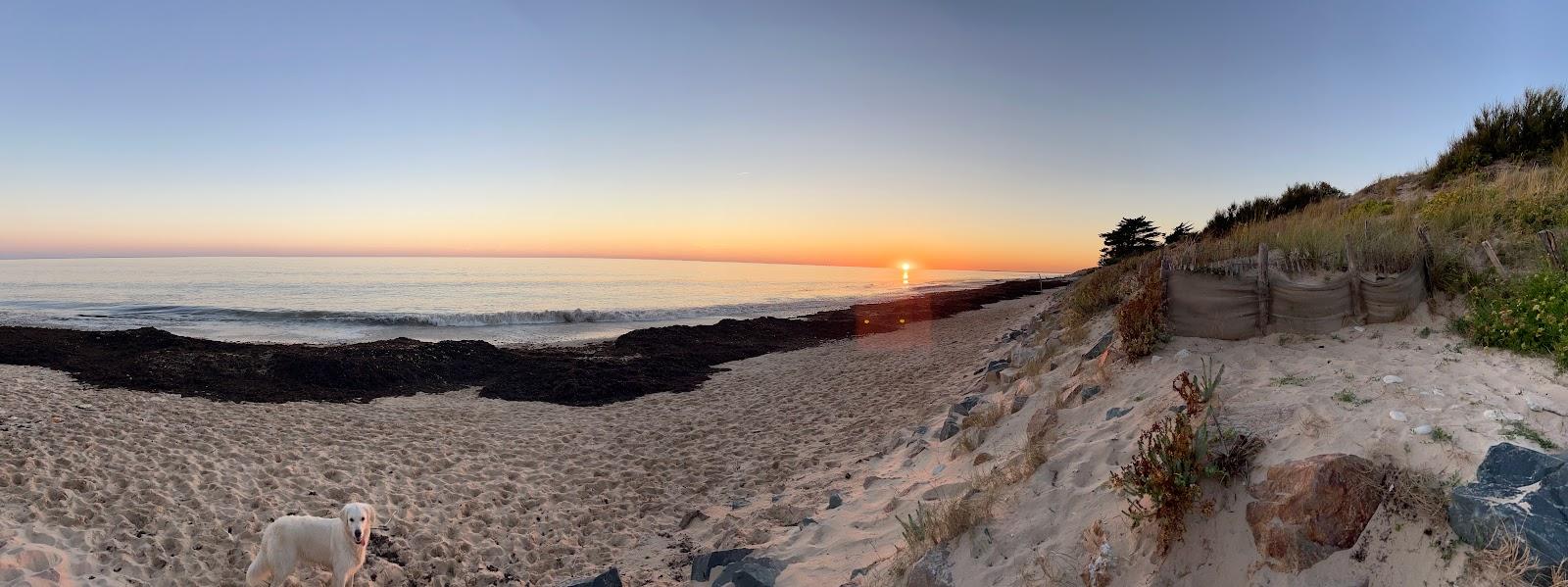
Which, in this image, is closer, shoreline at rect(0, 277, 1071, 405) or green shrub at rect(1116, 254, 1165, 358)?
green shrub at rect(1116, 254, 1165, 358)

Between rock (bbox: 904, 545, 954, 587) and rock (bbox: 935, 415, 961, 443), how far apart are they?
4068mm

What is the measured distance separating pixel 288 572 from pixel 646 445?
573 cm

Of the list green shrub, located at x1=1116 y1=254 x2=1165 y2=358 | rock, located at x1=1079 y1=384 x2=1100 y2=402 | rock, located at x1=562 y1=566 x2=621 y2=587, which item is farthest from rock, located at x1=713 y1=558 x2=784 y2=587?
green shrub, located at x1=1116 y1=254 x2=1165 y2=358

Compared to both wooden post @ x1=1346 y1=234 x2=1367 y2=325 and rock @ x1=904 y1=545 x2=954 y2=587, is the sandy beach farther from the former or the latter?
wooden post @ x1=1346 y1=234 x2=1367 y2=325

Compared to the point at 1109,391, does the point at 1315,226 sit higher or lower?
higher

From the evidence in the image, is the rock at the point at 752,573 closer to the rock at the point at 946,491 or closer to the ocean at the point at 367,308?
the rock at the point at 946,491

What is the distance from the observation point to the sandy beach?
19.9 ft

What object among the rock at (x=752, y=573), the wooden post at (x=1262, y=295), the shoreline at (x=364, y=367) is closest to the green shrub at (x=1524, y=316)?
the wooden post at (x=1262, y=295)

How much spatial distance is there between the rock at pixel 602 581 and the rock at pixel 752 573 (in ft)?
3.06

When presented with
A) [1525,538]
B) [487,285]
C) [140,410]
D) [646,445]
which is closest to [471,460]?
[646,445]

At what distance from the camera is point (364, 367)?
16391 millimetres

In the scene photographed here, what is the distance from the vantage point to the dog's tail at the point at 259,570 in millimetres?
5191

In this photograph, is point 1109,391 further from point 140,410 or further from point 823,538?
point 140,410

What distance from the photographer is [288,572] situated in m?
5.22
